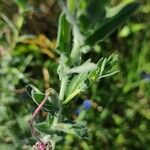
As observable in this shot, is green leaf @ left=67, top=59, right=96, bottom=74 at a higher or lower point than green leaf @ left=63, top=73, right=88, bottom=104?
higher

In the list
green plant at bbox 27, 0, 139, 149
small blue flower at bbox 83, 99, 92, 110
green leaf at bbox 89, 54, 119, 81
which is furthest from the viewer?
small blue flower at bbox 83, 99, 92, 110

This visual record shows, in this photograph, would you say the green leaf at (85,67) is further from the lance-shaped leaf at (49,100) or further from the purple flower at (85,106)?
the purple flower at (85,106)

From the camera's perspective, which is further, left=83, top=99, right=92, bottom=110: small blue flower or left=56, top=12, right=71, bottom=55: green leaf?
left=83, top=99, right=92, bottom=110: small blue flower

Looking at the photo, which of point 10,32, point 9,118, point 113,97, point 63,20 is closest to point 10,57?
point 9,118

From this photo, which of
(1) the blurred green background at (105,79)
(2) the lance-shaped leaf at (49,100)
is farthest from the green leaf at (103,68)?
(1) the blurred green background at (105,79)

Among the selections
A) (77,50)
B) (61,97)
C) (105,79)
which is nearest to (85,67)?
(77,50)

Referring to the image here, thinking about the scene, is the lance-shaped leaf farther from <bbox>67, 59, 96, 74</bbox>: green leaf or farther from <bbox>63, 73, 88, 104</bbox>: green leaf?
<bbox>67, 59, 96, 74</bbox>: green leaf

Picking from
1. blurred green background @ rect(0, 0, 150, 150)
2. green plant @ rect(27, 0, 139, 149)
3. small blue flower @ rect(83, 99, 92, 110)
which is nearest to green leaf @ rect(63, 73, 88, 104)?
green plant @ rect(27, 0, 139, 149)

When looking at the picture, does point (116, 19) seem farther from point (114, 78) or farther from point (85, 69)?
point (114, 78)
